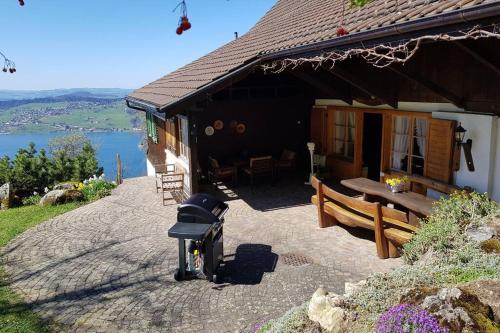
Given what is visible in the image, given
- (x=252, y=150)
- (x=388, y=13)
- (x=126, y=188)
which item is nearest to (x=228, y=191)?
(x=252, y=150)

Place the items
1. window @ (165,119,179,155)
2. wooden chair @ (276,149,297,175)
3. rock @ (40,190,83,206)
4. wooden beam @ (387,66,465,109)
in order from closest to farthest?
wooden beam @ (387,66,465,109) < wooden chair @ (276,149,297,175) < rock @ (40,190,83,206) < window @ (165,119,179,155)

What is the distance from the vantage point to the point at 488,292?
2.95 meters

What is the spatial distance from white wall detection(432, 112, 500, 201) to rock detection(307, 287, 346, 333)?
16.2ft

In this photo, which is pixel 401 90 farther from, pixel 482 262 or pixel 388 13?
pixel 482 262

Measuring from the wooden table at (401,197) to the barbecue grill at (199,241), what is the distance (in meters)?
3.21

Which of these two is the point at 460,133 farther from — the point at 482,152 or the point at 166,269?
the point at 166,269

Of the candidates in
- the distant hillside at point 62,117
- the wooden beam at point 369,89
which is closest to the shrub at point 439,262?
the wooden beam at point 369,89

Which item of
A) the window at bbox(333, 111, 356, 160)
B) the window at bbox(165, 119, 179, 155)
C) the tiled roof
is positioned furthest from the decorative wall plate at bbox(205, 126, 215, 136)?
the window at bbox(333, 111, 356, 160)

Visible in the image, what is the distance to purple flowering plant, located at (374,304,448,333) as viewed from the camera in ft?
8.15

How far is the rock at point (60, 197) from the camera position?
1244cm

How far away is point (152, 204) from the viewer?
1095cm

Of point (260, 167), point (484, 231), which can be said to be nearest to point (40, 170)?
point (260, 167)

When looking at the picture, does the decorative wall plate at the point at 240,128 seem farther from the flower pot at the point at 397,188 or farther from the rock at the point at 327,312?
the rock at the point at 327,312

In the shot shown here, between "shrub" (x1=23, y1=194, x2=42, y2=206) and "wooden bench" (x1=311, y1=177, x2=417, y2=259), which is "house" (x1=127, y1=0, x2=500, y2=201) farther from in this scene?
"shrub" (x1=23, y1=194, x2=42, y2=206)
